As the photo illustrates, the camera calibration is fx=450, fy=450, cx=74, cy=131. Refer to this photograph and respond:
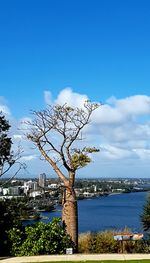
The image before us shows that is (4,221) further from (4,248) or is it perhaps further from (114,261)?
(114,261)

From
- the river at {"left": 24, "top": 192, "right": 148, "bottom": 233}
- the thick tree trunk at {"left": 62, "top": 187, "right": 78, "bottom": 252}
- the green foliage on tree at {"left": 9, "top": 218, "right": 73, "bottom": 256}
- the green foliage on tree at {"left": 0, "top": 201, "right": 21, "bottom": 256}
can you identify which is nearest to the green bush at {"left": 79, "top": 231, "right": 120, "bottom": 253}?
the thick tree trunk at {"left": 62, "top": 187, "right": 78, "bottom": 252}

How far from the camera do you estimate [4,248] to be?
46.4 ft

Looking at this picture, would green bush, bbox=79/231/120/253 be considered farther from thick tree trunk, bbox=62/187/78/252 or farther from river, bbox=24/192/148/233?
river, bbox=24/192/148/233

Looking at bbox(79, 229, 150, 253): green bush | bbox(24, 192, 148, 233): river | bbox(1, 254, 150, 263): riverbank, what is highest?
bbox(24, 192, 148, 233): river

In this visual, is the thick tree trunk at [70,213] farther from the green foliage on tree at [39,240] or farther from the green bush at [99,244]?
the green bush at [99,244]

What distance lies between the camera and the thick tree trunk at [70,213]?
1481 centimetres

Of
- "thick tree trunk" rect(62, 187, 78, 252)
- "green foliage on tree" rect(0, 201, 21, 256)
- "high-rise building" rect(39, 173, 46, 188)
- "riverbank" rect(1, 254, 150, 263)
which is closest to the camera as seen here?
"riverbank" rect(1, 254, 150, 263)

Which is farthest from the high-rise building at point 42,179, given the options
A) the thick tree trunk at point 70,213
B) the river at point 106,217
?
the thick tree trunk at point 70,213

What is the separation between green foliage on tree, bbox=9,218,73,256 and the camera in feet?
45.3

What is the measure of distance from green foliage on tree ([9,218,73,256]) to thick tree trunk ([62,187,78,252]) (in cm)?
42

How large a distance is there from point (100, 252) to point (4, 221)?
3.32 metres

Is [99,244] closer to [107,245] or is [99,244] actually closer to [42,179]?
[107,245]

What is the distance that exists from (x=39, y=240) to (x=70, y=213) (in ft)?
5.40

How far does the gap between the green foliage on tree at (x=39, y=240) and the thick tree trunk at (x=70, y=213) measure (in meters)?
0.42
